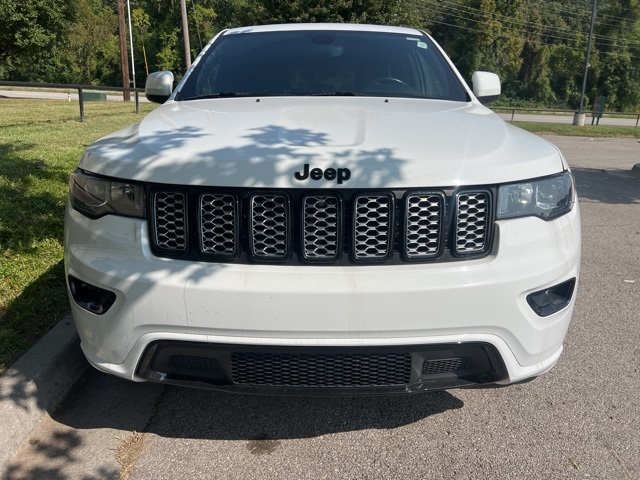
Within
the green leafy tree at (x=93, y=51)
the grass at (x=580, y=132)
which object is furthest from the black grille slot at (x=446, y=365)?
the green leafy tree at (x=93, y=51)

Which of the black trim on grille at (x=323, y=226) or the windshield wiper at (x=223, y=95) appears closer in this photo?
the black trim on grille at (x=323, y=226)

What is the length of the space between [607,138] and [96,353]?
23.2 meters

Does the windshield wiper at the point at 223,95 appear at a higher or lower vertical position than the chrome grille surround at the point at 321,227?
higher

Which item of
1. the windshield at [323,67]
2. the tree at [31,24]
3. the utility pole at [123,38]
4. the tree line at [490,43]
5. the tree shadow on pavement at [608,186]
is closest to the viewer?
the windshield at [323,67]

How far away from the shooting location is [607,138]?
21.5 meters

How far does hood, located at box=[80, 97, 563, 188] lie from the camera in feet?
6.38

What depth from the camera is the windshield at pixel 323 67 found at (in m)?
3.34

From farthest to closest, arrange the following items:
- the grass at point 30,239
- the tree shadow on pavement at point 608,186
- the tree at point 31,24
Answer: the tree at point 31,24 < the tree shadow on pavement at point 608,186 < the grass at point 30,239

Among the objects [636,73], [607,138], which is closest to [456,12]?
[636,73]

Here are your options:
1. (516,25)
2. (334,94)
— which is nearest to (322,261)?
(334,94)

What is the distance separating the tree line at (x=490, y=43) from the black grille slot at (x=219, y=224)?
47.3 meters

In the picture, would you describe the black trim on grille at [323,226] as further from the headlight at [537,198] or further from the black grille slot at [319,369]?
the headlight at [537,198]

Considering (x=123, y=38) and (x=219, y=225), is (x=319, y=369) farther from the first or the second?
(x=123, y=38)

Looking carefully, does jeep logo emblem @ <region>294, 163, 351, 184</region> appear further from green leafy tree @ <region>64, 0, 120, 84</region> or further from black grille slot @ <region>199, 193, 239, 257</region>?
green leafy tree @ <region>64, 0, 120, 84</region>
